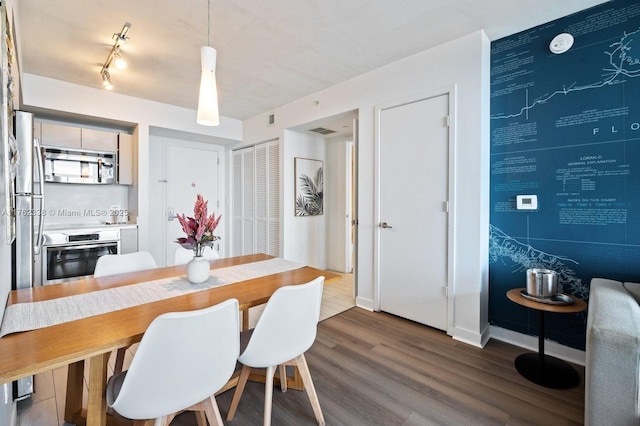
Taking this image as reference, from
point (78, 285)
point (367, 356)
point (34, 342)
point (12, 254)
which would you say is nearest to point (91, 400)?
point (34, 342)

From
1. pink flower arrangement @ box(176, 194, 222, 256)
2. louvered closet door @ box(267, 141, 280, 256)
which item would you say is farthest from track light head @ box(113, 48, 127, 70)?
louvered closet door @ box(267, 141, 280, 256)

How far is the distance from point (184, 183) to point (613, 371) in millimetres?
5245

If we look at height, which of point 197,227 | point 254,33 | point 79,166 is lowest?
point 197,227

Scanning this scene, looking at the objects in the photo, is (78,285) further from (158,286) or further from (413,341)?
(413,341)

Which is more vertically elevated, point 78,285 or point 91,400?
point 78,285

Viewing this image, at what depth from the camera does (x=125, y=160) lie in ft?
13.1

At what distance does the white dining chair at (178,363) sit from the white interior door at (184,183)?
13.1 ft

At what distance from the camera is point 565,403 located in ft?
5.80

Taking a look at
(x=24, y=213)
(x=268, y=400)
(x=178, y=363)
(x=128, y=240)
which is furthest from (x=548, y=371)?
(x=128, y=240)

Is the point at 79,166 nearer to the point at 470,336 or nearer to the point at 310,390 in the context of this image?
the point at 310,390

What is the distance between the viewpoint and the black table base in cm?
195

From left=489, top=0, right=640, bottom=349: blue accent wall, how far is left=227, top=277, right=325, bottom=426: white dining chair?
1.85 m

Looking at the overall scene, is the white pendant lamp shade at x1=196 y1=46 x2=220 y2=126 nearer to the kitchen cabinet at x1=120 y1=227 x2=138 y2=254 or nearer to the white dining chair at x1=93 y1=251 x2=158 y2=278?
the white dining chair at x1=93 y1=251 x2=158 y2=278

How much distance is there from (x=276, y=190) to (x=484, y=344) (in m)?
3.19
